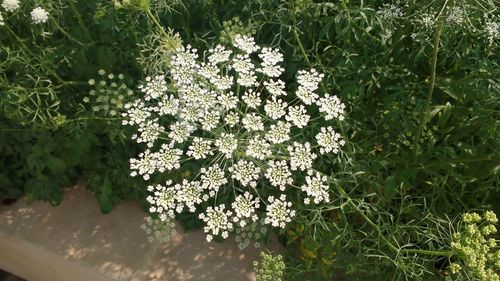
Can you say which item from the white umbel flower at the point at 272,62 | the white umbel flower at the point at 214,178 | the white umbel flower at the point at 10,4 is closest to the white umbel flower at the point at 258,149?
the white umbel flower at the point at 214,178

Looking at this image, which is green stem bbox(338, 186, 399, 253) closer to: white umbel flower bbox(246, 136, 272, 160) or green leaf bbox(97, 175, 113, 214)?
white umbel flower bbox(246, 136, 272, 160)

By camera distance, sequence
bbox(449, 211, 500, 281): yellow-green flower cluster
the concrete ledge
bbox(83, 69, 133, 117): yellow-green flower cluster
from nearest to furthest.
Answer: bbox(449, 211, 500, 281): yellow-green flower cluster → bbox(83, 69, 133, 117): yellow-green flower cluster → the concrete ledge

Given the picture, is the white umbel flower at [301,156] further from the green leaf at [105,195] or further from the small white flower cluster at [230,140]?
the green leaf at [105,195]

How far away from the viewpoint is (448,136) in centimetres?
254

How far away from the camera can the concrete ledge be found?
2994 mm

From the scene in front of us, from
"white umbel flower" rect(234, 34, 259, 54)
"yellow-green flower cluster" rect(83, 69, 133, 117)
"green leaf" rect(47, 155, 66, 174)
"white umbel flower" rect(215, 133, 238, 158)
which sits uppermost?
"white umbel flower" rect(234, 34, 259, 54)

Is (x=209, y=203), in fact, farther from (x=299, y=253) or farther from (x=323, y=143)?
(x=323, y=143)

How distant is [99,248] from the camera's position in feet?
10.2

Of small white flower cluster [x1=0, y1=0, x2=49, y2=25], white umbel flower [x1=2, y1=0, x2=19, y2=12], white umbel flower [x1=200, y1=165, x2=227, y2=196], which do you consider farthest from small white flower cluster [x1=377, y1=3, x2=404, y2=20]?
white umbel flower [x1=2, y1=0, x2=19, y2=12]

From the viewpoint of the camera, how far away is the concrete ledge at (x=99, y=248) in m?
2.99

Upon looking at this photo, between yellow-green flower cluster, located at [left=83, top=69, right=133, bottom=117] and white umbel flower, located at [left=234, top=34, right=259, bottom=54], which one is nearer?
white umbel flower, located at [left=234, top=34, right=259, bottom=54]

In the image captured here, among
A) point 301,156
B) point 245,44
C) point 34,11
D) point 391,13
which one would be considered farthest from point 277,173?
point 34,11

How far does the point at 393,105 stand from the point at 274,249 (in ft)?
3.54

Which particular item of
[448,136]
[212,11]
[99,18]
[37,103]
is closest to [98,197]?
[37,103]
